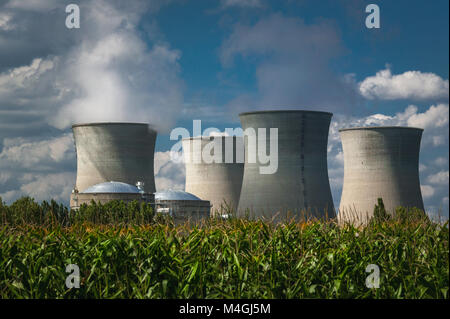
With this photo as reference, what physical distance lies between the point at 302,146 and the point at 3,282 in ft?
101

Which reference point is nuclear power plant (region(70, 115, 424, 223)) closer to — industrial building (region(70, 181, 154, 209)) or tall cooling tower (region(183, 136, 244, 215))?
industrial building (region(70, 181, 154, 209))

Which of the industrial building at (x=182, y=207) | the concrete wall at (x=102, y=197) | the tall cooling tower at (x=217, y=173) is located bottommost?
the industrial building at (x=182, y=207)

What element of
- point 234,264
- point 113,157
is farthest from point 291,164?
point 234,264

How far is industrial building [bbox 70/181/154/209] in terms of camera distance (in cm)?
3878

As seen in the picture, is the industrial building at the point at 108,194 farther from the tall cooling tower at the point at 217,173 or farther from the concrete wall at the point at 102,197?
the tall cooling tower at the point at 217,173

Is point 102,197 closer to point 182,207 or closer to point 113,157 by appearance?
point 113,157

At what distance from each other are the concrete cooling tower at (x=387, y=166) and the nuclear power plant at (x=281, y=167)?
0.20ft

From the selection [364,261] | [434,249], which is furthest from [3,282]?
[434,249]

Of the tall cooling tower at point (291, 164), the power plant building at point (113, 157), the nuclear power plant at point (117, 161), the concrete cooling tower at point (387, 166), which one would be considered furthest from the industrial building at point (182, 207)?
the concrete cooling tower at point (387, 166)

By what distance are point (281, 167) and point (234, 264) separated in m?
30.3

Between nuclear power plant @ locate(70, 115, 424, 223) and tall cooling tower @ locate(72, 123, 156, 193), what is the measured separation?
63 millimetres

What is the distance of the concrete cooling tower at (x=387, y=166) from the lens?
128ft

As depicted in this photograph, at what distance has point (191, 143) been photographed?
2058 inches
